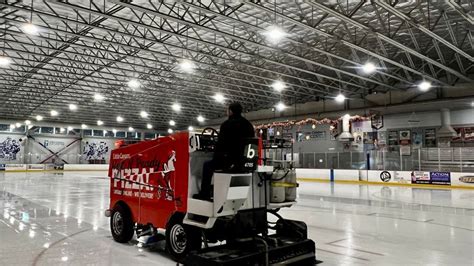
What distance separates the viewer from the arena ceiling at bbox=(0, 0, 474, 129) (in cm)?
1138

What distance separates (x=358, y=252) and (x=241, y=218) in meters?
2.01

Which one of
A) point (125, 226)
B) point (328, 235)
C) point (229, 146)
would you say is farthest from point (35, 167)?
point (229, 146)

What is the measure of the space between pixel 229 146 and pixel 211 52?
12348 millimetres

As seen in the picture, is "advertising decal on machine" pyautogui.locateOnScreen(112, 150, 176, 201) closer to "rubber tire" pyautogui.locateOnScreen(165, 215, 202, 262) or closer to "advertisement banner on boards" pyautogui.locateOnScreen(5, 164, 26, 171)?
"rubber tire" pyautogui.locateOnScreen(165, 215, 202, 262)

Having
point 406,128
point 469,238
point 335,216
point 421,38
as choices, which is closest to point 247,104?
point 406,128

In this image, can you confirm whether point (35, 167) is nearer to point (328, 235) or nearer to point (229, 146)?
point (328, 235)

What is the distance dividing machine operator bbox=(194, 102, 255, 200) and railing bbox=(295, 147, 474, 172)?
18.1 metres

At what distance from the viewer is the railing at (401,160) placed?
1848cm

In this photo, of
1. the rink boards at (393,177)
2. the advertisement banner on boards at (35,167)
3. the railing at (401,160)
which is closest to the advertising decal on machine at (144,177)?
the rink boards at (393,177)

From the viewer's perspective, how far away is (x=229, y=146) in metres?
3.97

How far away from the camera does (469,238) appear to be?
6168 mm

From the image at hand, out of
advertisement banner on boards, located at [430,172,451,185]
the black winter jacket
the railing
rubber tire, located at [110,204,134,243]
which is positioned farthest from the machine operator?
the railing

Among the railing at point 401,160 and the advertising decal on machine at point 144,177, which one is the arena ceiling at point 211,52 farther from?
the advertising decal on machine at point 144,177

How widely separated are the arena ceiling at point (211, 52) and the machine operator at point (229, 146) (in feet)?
20.9
